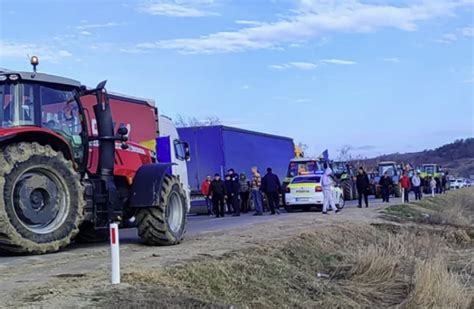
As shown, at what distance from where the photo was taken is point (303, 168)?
102 feet

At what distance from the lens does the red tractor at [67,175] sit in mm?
10227

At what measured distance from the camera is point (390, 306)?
1073 cm

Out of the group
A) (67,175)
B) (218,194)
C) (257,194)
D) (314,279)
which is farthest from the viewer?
(257,194)

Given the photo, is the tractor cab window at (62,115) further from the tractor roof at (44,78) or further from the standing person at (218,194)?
the standing person at (218,194)

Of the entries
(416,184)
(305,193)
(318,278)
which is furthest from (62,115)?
(416,184)

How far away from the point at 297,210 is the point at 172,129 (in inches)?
296

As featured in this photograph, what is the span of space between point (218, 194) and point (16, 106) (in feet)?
48.9

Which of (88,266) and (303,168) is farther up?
(303,168)

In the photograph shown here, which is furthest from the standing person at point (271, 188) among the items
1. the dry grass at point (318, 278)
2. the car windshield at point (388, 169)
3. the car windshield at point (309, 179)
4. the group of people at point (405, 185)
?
the car windshield at point (388, 169)

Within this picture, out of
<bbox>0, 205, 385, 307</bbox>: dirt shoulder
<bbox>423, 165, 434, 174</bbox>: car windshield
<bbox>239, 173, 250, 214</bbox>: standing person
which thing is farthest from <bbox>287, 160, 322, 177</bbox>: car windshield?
<bbox>423, 165, 434, 174</bbox>: car windshield

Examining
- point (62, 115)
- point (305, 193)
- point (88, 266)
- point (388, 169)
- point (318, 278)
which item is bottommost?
point (318, 278)

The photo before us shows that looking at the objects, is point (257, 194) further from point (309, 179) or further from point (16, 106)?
point (16, 106)

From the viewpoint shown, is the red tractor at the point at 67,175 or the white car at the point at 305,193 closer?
the red tractor at the point at 67,175

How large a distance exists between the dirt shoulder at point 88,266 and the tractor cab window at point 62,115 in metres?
1.98
